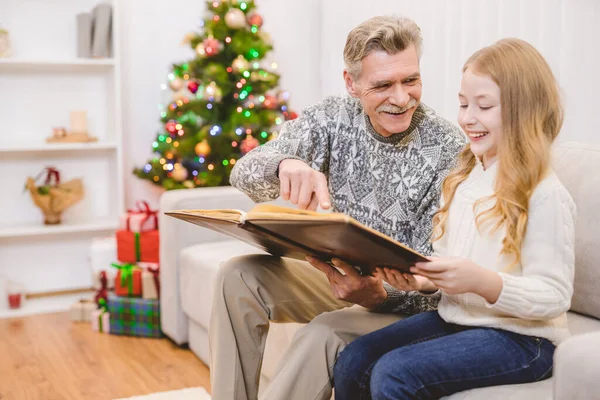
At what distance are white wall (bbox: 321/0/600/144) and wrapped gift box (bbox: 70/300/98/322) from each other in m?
1.78

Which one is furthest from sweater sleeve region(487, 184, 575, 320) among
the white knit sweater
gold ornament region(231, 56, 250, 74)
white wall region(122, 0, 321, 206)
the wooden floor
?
white wall region(122, 0, 321, 206)

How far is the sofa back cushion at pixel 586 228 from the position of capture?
180 centimetres

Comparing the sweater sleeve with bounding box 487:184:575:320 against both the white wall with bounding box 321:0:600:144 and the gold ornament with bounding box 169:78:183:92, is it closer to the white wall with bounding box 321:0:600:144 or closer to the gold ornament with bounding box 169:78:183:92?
the white wall with bounding box 321:0:600:144

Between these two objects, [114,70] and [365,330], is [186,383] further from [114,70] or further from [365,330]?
[114,70]

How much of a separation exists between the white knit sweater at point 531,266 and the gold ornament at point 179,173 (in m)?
2.27

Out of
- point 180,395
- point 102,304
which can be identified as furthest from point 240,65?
point 180,395

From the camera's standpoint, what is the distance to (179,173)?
3676mm

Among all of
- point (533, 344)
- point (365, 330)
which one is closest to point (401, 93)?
point (365, 330)

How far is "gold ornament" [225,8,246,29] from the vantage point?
3685 mm

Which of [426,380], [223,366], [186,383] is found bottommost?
[186,383]

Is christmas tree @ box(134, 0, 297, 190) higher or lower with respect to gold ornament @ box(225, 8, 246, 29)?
lower

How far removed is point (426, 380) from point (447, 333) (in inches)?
8.1

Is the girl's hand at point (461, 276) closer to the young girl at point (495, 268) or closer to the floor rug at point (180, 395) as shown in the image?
the young girl at point (495, 268)

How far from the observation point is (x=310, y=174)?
1.73 metres
